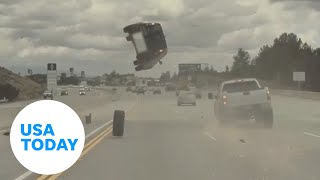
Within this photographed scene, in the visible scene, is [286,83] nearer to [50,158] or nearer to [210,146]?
[210,146]

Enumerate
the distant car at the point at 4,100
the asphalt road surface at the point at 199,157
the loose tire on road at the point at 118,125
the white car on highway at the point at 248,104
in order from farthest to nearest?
1. the distant car at the point at 4,100
2. the white car on highway at the point at 248,104
3. the loose tire on road at the point at 118,125
4. the asphalt road surface at the point at 199,157

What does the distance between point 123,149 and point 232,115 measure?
30.1ft

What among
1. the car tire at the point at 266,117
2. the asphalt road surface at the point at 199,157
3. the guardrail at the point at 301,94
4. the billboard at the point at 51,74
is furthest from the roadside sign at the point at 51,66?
the guardrail at the point at 301,94

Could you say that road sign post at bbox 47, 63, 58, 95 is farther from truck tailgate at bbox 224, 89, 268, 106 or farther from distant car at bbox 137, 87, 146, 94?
distant car at bbox 137, 87, 146, 94

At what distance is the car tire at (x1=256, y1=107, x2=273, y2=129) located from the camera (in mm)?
24692

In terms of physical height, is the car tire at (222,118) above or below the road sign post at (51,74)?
below

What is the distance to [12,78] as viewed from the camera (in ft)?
375

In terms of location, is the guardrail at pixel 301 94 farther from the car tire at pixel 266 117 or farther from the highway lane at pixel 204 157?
the highway lane at pixel 204 157

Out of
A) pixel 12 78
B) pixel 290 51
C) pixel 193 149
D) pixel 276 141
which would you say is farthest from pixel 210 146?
pixel 290 51

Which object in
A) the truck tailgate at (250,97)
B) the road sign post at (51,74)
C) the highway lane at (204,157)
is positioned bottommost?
the highway lane at (204,157)

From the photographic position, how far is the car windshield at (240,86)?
25395 mm

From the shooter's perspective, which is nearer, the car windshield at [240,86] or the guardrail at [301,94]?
the car windshield at [240,86]

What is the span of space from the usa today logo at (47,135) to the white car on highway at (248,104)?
17745 mm

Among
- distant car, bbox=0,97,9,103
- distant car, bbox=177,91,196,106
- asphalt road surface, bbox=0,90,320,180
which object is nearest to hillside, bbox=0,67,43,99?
distant car, bbox=0,97,9,103
